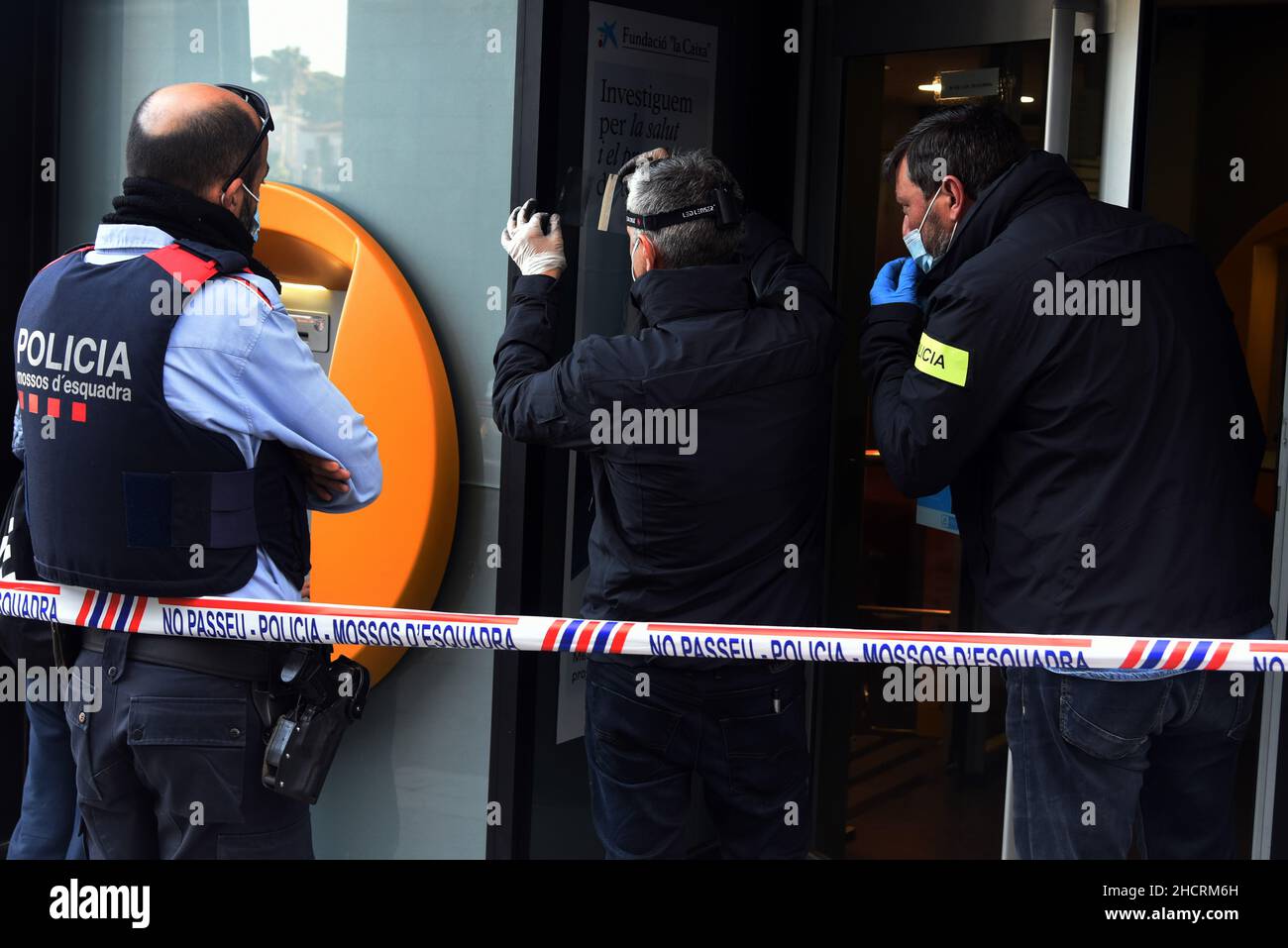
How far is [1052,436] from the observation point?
2.45m

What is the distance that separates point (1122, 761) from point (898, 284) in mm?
985

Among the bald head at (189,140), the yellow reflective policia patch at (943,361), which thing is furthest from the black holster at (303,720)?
the yellow reflective policia patch at (943,361)

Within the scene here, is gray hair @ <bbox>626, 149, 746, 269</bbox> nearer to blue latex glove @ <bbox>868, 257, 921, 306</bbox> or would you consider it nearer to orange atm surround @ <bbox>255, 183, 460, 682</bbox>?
blue latex glove @ <bbox>868, 257, 921, 306</bbox>

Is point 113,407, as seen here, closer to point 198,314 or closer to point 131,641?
point 198,314

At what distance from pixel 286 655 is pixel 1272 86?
270cm

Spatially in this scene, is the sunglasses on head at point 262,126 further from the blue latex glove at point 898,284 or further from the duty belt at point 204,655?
the blue latex glove at point 898,284

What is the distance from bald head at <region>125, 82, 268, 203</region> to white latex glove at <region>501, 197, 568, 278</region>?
616 millimetres

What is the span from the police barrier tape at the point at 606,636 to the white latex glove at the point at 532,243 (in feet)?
2.43

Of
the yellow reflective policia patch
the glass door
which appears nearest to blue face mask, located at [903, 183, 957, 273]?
the yellow reflective policia patch

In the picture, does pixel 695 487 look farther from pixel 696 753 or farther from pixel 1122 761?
pixel 1122 761

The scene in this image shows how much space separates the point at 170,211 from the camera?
96.5 inches
